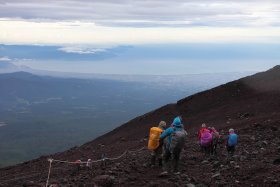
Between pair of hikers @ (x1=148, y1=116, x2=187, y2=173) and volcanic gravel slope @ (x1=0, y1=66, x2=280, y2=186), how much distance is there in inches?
18.9

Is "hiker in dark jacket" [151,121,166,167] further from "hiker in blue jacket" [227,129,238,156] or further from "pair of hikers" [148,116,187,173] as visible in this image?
"hiker in blue jacket" [227,129,238,156]

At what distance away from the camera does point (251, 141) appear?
24.5m

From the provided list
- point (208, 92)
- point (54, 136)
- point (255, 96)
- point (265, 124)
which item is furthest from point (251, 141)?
point (54, 136)

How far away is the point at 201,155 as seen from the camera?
71.9 feet

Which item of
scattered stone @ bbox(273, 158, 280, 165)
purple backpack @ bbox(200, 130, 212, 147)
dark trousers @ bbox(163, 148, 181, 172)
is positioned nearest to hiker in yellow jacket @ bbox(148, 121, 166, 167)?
dark trousers @ bbox(163, 148, 181, 172)

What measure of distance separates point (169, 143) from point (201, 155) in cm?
453

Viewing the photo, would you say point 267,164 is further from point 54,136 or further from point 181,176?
point 54,136

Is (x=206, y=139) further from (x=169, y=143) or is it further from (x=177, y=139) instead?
(x=177, y=139)

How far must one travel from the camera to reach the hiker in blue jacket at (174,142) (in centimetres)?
1734

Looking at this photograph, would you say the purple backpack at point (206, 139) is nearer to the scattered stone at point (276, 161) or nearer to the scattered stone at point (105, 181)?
the scattered stone at point (276, 161)

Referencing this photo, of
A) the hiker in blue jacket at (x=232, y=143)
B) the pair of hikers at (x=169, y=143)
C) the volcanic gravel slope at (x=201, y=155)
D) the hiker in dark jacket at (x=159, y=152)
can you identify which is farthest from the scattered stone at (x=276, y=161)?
the hiker in dark jacket at (x=159, y=152)

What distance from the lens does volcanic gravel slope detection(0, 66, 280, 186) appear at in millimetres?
16516

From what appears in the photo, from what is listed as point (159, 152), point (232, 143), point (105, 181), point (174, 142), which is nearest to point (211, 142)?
point (232, 143)

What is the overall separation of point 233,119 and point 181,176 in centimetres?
2113
